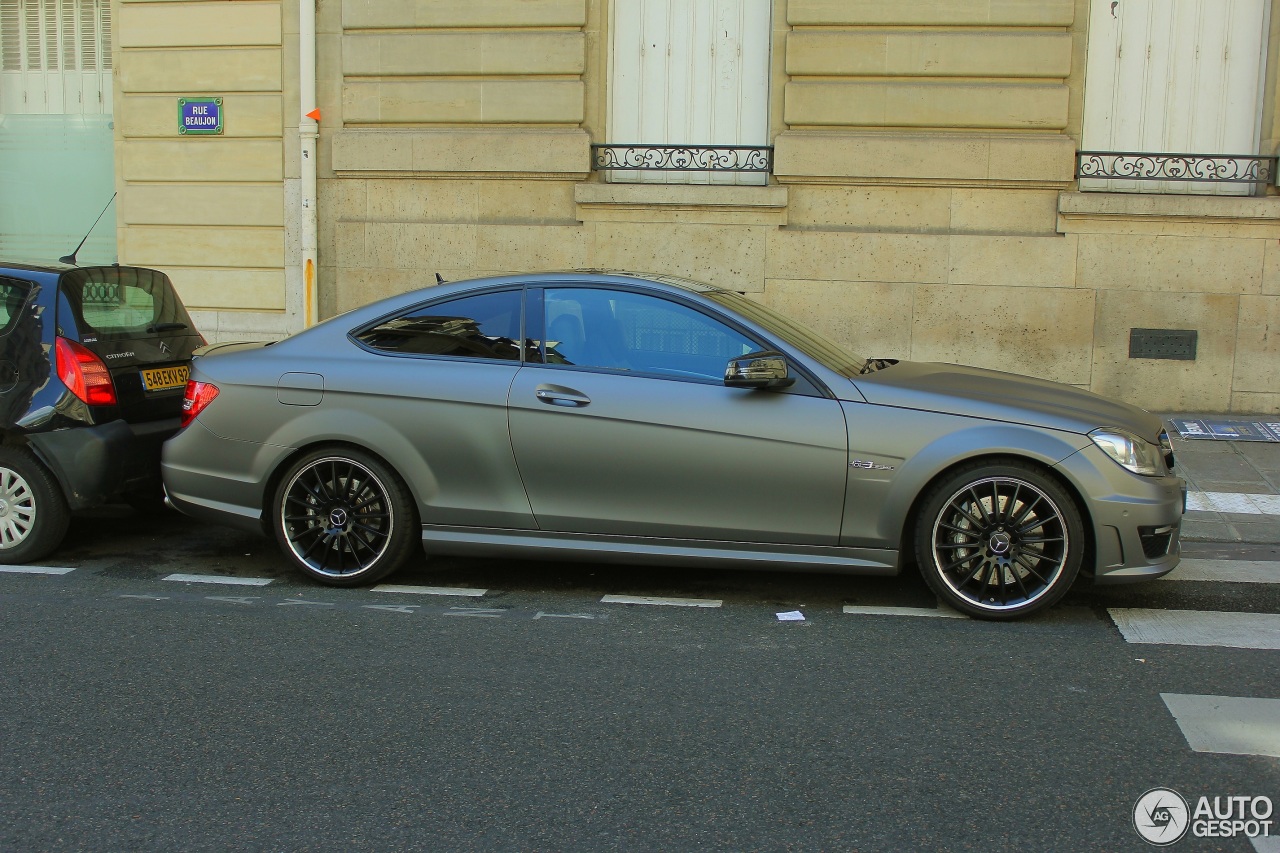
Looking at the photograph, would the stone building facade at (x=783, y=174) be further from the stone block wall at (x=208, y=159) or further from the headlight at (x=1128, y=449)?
the headlight at (x=1128, y=449)

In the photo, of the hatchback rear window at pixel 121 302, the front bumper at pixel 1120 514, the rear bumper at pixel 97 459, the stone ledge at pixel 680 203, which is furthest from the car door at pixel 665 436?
the stone ledge at pixel 680 203

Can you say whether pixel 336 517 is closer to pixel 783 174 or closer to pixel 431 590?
pixel 431 590

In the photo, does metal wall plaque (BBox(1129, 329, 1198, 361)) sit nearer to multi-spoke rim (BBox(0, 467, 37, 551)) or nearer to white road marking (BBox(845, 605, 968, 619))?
white road marking (BBox(845, 605, 968, 619))

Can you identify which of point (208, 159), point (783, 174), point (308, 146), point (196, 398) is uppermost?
point (308, 146)

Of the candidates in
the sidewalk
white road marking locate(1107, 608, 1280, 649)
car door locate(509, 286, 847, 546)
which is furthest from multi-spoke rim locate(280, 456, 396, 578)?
the sidewalk

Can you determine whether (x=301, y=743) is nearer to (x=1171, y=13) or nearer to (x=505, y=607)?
(x=505, y=607)

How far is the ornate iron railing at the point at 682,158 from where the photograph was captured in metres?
11.1

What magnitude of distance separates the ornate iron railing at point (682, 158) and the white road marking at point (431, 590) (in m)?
6.32

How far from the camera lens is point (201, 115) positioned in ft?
38.7

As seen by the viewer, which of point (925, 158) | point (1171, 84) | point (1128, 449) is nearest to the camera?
point (1128, 449)

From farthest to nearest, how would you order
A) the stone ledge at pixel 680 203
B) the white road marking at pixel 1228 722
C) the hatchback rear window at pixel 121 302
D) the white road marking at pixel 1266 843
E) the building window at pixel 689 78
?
the building window at pixel 689 78
the stone ledge at pixel 680 203
the hatchback rear window at pixel 121 302
the white road marking at pixel 1228 722
the white road marking at pixel 1266 843

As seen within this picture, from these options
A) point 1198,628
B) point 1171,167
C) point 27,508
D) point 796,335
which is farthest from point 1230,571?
point 27,508

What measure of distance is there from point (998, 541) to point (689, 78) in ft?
23.7

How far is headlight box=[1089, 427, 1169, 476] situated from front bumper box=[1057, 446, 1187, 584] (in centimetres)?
4
